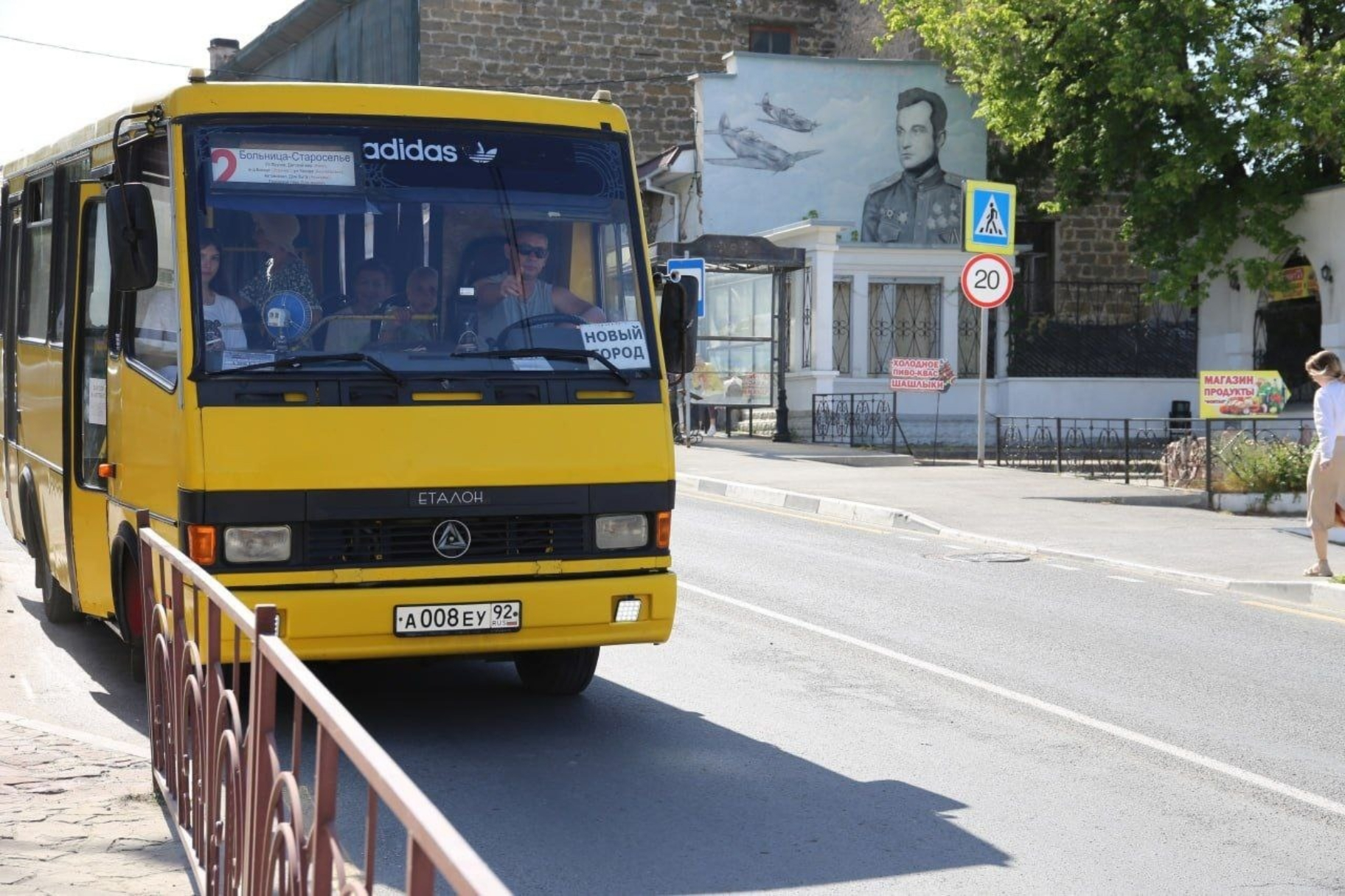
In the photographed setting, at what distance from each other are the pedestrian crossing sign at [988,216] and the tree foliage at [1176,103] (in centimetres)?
339

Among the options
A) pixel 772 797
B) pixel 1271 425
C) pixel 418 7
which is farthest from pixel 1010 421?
pixel 772 797

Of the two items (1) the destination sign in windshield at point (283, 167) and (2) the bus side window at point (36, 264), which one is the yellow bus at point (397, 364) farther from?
(2) the bus side window at point (36, 264)

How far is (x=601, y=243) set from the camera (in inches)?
328

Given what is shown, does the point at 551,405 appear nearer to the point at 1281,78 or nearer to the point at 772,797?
the point at 772,797

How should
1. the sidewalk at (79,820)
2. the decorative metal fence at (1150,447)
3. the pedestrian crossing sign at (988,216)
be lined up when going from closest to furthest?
1. the sidewalk at (79,820)
2. the decorative metal fence at (1150,447)
3. the pedestrian crossing sign at (988,216)

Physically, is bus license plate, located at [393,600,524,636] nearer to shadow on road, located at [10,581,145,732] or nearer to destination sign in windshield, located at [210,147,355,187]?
shadow on road, located at [10,581,145,732]

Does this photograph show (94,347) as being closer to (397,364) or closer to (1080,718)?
(397,364)

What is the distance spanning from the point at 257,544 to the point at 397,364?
38.2 inches

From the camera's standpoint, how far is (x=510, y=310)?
807 cm

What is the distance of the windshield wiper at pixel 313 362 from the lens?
7590mm

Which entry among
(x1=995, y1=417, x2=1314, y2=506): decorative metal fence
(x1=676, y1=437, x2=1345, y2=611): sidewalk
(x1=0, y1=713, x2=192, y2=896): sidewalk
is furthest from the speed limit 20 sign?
(x1=0, y1=713, x2=192, y2=896): sidewalk

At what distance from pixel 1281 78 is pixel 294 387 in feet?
78.7

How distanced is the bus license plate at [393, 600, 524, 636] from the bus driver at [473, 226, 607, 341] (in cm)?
119

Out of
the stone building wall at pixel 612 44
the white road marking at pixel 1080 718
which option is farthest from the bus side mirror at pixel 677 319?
the stone building wall at pixel 612 44
